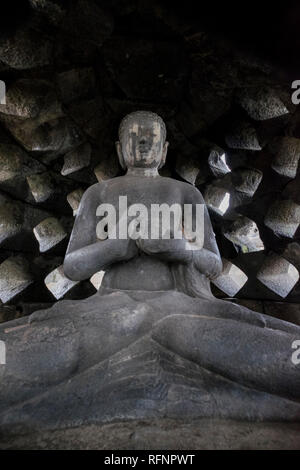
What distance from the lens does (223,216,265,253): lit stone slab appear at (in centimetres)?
417

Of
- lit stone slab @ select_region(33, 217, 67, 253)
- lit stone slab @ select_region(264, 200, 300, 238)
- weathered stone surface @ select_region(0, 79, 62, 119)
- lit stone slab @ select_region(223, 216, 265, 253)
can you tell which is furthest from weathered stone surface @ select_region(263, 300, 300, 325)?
weathered stone surface @ select_region(0, 79, 62, 119)

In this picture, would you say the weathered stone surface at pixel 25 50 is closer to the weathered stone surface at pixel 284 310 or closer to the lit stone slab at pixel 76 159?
the lit stone slab at pixel 76 159

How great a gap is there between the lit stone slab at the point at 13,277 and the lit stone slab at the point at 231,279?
1875 mm

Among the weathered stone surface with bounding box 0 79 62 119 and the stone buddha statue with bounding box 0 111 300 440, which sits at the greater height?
the weathered stone surface with bounding box 0 79 62 119

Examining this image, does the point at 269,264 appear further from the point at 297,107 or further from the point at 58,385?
the point at 58,385

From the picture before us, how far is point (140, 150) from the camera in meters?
2.93

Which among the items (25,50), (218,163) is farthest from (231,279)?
(25,50)

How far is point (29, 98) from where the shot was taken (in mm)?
3273

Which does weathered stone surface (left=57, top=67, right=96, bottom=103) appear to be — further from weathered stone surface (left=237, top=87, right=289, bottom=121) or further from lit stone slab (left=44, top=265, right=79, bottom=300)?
lit stone slab (left=44, top=265, right=79, bottom=300)

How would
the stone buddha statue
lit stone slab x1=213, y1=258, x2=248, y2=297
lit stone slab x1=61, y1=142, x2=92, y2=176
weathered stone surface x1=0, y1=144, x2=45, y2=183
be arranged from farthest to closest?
1. lit stone slab x1=213, y1=258, x2=248, y2=297
2. lit stone slab x1=61, y1=142, x2=92, y2=176
3. weathered stone surface x1=0, y1=144, x2=45, y2=183
4. the stone buddha statue

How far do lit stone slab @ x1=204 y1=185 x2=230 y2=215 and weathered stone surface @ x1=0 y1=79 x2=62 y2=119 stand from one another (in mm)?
1720

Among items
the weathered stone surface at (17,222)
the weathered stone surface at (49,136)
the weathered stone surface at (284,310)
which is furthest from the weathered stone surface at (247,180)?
the weathered stone surface at (17,222)

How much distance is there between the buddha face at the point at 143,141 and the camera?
293cm

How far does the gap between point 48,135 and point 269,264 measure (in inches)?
95.6
